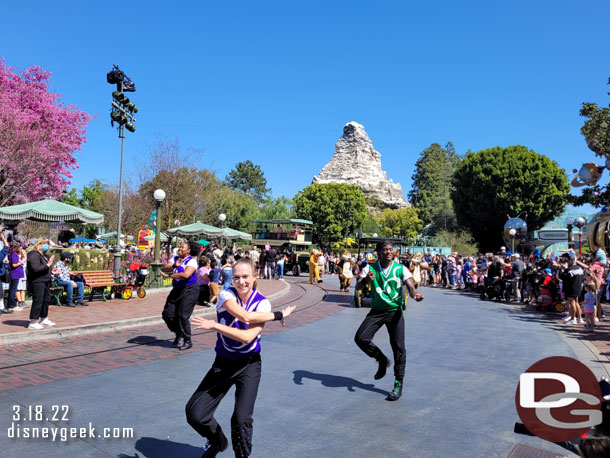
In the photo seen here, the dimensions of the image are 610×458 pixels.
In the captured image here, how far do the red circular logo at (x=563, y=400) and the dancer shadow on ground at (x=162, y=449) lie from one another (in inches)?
102

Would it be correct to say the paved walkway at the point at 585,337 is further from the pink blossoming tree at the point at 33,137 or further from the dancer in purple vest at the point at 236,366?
the pink blossoming tree at the point at 33,137

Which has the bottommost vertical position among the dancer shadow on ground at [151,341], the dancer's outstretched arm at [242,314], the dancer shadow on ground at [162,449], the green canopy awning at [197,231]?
the dancer shadow on ground at [162,449]

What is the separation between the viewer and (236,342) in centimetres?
320

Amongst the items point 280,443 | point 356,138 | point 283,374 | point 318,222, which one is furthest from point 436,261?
point 356,138

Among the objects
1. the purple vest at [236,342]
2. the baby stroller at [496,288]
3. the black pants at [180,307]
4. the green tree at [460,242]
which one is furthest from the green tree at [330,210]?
the purple vest at [236,342]

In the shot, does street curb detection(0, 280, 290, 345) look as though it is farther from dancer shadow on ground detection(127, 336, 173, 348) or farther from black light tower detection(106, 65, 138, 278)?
black light tower detection(106, 65, 138, 278)

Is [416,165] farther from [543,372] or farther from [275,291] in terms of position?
[543,372]

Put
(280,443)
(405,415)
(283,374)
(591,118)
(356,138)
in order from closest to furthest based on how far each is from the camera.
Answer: (280,443)
(405,415)
(283,374)
(591,118)
(356,138)

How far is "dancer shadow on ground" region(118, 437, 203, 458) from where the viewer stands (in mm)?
3531

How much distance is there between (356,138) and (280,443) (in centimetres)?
13076

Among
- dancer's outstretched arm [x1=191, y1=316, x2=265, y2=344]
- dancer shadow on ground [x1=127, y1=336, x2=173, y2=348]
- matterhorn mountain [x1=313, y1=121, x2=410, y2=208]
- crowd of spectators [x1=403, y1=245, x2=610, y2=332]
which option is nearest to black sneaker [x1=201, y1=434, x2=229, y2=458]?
dancer's outstretched arm [x1=191, y1=316, x2=265, y2=344]

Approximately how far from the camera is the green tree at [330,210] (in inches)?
2397

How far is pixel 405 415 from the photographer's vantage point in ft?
15.0

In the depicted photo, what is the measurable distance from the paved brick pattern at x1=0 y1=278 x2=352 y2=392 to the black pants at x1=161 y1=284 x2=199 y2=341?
405 mm
